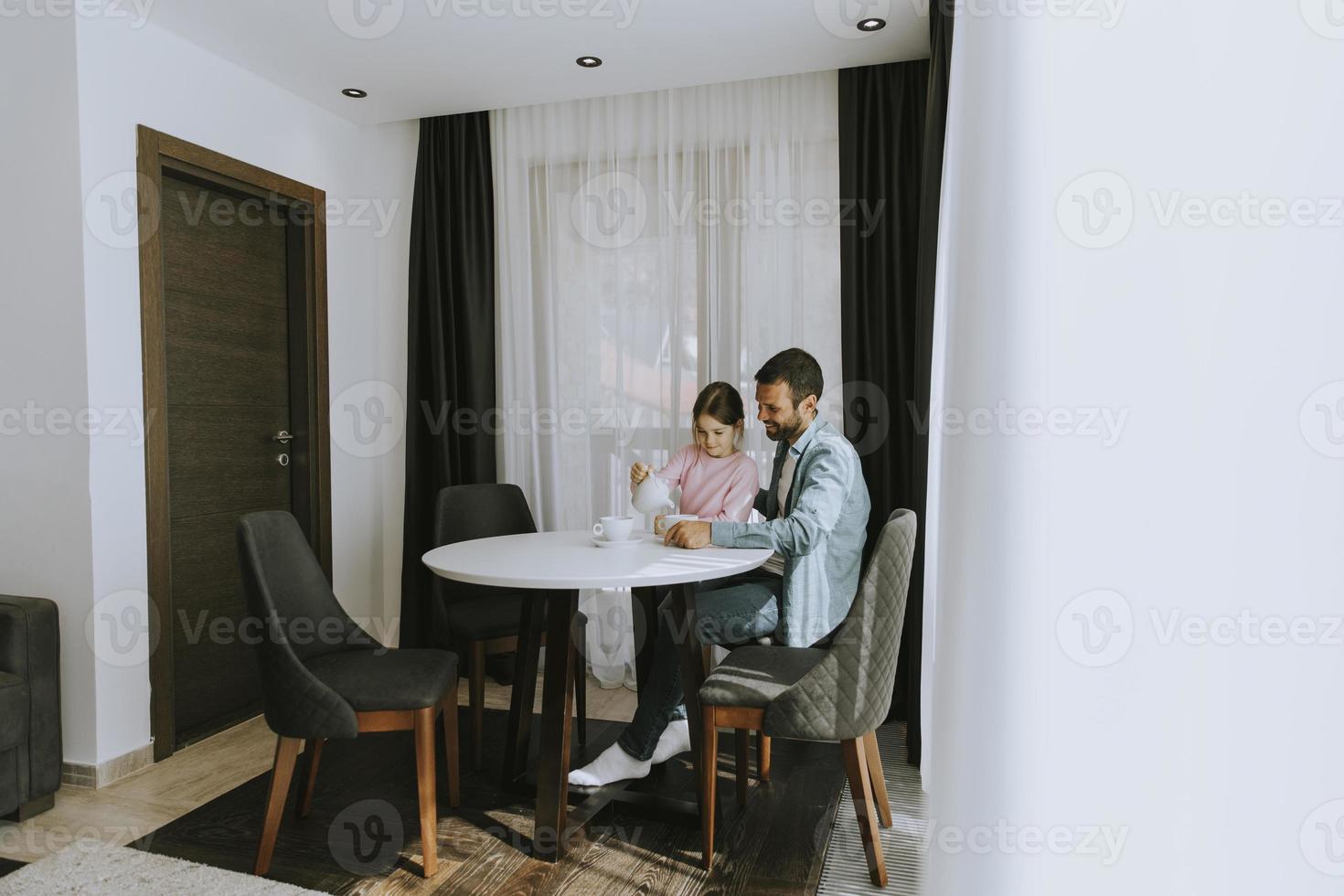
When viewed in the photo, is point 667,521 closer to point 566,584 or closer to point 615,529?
point 615,529

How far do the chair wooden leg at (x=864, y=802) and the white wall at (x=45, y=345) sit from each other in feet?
7.72

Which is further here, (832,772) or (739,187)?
(739,187)

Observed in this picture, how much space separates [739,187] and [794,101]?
16.1 inches

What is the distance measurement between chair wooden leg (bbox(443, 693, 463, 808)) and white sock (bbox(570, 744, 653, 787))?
33 centimetres

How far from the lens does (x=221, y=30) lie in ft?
9.74

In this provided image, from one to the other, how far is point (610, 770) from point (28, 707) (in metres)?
1.69

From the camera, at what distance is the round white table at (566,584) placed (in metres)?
1.96

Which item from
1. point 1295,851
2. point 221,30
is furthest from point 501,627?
point 1295,851

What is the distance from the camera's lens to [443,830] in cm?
228

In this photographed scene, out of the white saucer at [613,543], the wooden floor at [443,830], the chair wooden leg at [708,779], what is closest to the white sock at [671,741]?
the wooden floor at [443,830]

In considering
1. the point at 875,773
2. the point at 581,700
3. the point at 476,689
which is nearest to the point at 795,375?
the point at 875,773

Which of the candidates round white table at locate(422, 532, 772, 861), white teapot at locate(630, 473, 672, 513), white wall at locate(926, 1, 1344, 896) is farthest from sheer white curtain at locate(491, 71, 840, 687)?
white wall at locate(926, 1, 1344, 896)

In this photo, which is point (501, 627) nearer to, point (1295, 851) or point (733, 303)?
point (733, 303)

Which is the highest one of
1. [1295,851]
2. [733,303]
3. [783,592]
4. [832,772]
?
[733,303]
